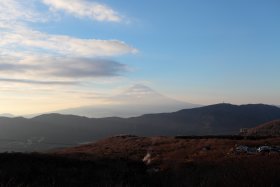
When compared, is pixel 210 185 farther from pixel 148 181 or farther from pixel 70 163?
pixel 70 163

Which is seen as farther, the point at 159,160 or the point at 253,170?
the point at 159,160

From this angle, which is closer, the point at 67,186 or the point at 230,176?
the point at 230,176

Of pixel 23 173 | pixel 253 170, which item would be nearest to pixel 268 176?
pixel 253 170

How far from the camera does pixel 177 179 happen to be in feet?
47.3

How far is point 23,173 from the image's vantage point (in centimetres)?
1955

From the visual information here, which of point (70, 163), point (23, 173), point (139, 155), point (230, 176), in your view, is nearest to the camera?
point (230, 176)

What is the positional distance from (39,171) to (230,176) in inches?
413

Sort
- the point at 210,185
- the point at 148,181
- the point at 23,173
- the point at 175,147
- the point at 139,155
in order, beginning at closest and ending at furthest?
1. the point at 210,185
2. the point at 148,181
3. the point at 23,173
4. the point at 139,155
5. the point at 175,147

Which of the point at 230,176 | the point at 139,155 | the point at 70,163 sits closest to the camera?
the point at 230,176

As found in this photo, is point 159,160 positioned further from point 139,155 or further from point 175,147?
point 175,147

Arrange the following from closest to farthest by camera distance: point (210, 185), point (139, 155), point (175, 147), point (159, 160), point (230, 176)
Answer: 1. point (210, 185)
2. point (230, 176)
3. point (159, 160)
4. point (139, 155)
5. point (175, 147)

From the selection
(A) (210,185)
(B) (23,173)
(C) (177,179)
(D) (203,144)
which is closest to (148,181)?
(C) (177,179)

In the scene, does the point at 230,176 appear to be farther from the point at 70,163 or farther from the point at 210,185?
the point at 70,163

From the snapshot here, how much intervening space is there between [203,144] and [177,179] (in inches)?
1046
